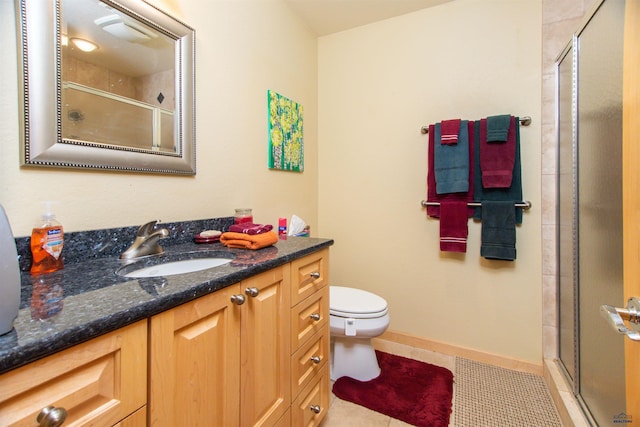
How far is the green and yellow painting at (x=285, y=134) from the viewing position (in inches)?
70.5

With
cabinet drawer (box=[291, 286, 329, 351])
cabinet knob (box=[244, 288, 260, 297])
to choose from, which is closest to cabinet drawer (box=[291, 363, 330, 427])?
cabinet drawer (box=[291, 286, 329, 351])

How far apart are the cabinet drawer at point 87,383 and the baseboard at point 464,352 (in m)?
1.88

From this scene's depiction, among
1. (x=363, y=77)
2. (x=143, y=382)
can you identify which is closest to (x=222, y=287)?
(x=143, y=382)

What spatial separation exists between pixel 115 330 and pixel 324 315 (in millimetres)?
908

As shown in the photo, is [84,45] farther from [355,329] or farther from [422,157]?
[422,157]

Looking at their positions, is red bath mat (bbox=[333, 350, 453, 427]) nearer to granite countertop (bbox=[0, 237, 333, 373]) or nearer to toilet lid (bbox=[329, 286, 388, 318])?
toilet lid (bbox=[329, 286, 388, 318])

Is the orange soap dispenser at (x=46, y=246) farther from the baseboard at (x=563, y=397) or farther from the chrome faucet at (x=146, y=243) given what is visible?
the baseboard at (x=563, y=397)

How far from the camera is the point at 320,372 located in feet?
4.19

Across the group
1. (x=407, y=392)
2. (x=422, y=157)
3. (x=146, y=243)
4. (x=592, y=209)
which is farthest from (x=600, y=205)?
(x=146, y=243)

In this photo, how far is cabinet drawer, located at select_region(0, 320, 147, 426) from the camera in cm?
41

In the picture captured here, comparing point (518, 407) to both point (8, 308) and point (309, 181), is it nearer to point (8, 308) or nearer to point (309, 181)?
point (309, 181)

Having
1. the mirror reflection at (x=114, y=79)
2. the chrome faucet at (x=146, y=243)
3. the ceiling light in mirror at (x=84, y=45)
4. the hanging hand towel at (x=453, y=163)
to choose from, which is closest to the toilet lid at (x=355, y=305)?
the hanging hand towel at (x=453, y=163)

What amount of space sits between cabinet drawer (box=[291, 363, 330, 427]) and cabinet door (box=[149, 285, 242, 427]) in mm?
380

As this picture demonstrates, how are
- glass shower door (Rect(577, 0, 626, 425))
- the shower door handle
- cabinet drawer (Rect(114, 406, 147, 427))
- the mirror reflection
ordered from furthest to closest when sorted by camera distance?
glass shower door (Rect(577, 0, 626, 425)) → the mirror reflection → the shower door handle → cabinet drawer (Rect(114, 406, 147, 427))
